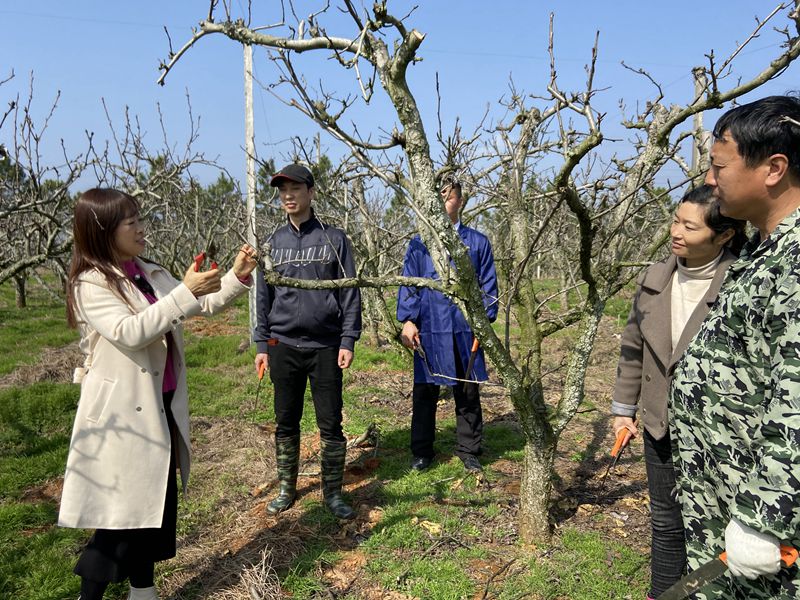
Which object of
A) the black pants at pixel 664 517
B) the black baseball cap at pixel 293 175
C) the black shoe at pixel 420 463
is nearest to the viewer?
the black pants at pixel 664 517

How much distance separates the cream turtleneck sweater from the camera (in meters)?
2.09

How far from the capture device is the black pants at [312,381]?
3.22 m

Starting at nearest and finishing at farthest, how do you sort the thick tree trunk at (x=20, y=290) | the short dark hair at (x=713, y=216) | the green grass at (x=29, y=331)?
the short dark hair at (x=713, y=216), the green grass at (x=29, y=331), the thick tree trunk at (x=20, y=290)

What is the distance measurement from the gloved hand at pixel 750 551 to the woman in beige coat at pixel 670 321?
2.55ft

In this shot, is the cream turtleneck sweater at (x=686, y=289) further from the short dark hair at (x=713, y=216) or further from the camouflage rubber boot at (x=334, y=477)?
the camouflage rubber boot at (x=334, y=477)

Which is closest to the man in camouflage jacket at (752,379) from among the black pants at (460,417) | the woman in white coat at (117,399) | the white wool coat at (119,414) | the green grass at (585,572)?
the green grass at (585,572)

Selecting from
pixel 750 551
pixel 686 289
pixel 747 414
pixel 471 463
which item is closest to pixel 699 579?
pixel 750 551

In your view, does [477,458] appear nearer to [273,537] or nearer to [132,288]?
[273,537]

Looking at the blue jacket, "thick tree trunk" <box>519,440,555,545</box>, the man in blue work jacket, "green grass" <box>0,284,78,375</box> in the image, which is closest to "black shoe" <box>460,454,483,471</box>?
the man in blue work jacket

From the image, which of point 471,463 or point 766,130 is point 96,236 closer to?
point 766,130

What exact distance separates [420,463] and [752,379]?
2.76 metres

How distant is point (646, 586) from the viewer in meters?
2.57

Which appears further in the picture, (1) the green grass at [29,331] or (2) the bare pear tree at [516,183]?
(1) the green grass at [29,331]

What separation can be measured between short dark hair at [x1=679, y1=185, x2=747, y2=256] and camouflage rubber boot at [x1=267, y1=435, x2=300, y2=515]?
2.53 m
